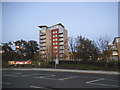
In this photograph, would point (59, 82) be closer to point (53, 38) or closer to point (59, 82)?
point (59, 82)

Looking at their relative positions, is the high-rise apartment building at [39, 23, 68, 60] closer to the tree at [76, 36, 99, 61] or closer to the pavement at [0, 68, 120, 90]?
the tree at [76, 36, 99, 61]

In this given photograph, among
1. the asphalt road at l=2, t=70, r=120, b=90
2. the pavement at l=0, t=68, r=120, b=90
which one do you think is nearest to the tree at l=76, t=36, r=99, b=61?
the pavement at l=0, t=68, r=120, b=90

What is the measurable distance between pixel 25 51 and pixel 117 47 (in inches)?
1963

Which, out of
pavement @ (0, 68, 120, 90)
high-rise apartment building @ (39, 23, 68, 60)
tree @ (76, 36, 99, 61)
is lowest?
pavement @ (0, 68, 120, 90)

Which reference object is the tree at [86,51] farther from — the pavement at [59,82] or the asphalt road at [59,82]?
the asphalt road at [59,82]

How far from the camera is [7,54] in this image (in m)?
48.2

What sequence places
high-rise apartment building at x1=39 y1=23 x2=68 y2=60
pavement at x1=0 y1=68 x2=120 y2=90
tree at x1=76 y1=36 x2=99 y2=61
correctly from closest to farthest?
pavement at x1=0 y1=68 x2=120 y2=90 → tree at x1=76 y1=36 x2=99 y2=61 → high-rise apartment building at x1=39 y1=23 x2=68 y2=60

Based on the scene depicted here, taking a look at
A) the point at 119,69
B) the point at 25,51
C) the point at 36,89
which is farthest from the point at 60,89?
the point at 25,51

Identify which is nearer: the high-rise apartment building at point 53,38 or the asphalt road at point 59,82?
the asphalt road at point 59,82

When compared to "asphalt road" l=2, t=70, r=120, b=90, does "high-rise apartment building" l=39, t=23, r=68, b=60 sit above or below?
above

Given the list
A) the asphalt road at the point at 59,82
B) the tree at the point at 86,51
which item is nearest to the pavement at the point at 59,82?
the asphalt road at the point at 59,82

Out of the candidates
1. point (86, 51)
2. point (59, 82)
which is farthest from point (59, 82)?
point (86, 51)

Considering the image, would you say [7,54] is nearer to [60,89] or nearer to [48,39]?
[48,39]

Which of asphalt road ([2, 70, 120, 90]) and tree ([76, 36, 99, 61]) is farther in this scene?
tree ([76, 36, 99, 61])
